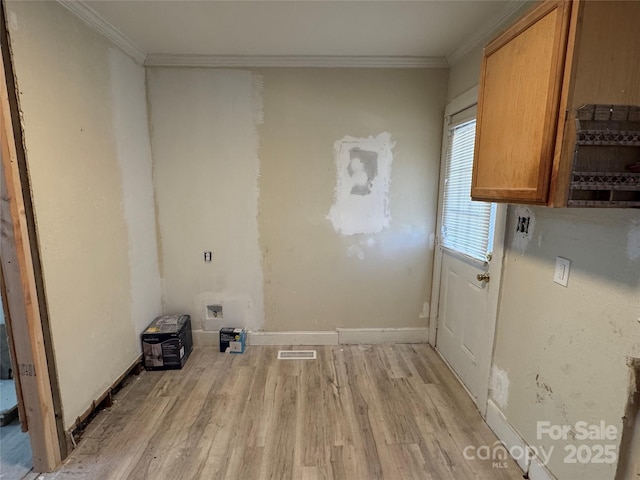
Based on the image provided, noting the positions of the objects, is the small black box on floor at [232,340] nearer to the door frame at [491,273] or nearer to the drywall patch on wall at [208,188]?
the drywall patch on wall at [208,188]

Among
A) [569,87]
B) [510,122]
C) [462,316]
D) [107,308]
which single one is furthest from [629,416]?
[107,308]

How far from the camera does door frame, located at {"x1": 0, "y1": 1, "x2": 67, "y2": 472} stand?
1440mm

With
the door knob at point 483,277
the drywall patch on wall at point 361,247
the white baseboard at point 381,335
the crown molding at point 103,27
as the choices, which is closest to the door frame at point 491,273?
the door knob at point 483,277

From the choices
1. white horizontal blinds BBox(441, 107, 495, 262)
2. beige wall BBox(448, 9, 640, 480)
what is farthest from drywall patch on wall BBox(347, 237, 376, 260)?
beige wall BBox(448, 9, 640, 480)

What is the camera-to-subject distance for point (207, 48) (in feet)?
7.97

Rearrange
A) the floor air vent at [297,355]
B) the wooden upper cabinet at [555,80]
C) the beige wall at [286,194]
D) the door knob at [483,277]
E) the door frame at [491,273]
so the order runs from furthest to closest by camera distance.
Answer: the floor air vent at [297,355], the beige wall at [286,194], the door knob at [483,277], the door frame at [491,273], the wooden upper cabinet at [555,80]

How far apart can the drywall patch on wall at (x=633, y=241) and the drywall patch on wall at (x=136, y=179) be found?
9.35 feet

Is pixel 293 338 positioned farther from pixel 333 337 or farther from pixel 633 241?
pixel 633 241

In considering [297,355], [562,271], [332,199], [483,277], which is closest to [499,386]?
[483,277]

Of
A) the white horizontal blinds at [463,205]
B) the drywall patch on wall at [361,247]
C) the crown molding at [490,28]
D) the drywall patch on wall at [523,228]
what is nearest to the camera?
the drywall patch on wall at [523,228]

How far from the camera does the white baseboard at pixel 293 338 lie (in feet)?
9.76

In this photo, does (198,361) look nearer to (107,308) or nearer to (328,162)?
(107,308)

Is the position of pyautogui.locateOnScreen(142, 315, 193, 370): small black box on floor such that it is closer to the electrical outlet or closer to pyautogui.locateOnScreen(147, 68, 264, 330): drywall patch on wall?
pyautogui.locateOnScreen(147, 68, 264, 330): drywall patch on wall

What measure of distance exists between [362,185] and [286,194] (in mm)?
683
